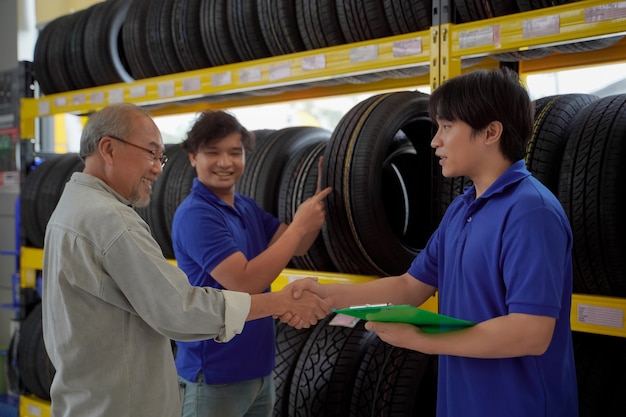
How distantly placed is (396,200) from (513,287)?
1.57 m

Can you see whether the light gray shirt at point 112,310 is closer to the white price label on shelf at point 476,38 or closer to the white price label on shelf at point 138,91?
the white price label on shelf at point 476,38

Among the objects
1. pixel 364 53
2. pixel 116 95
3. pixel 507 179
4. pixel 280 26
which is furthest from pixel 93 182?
pixel 116 95

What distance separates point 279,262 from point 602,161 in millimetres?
1335

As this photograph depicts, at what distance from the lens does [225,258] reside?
281 centimetres

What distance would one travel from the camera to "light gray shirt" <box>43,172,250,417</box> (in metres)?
2.16

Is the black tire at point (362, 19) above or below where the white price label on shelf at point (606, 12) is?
above

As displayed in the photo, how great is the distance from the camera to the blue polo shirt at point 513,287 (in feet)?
6.15

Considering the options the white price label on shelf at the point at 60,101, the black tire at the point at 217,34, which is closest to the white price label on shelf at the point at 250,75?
the black tire at the point at 217,34

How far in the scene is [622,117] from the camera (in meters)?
2.70

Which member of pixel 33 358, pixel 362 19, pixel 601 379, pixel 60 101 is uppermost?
pixel 362 19

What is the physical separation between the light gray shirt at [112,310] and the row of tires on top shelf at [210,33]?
5.44ft

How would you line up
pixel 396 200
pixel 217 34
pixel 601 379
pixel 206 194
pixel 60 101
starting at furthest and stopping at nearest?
pixel 60 101, pixel 217 34, pixel 396 200, pixel 206 194, pixel 601 379

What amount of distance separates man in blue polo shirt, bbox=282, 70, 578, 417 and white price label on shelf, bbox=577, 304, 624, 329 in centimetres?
62

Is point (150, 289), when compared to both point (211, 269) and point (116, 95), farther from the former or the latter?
point (116, 95)
